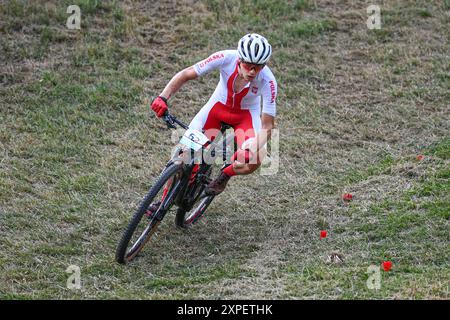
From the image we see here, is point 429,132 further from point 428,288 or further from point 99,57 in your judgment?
point 99,57

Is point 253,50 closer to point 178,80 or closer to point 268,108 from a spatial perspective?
point 268,108

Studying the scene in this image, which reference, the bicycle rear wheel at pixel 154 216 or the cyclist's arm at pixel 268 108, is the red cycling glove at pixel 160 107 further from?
the cyclist's arm at pixel 268 108

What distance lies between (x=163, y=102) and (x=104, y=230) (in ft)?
5.19

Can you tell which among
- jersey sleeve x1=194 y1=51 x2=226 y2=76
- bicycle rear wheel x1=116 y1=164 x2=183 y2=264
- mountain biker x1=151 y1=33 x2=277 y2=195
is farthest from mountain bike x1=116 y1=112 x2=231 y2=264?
jersey sleeve x1=194 y1=51 x2=226 y2=76

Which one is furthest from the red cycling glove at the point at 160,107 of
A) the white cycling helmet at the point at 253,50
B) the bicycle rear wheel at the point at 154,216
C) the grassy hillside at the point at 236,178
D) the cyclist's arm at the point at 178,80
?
the grassy hillside at the point at 236,178

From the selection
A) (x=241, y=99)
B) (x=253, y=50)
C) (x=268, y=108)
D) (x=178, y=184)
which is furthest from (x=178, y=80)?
(x=178, y=184)

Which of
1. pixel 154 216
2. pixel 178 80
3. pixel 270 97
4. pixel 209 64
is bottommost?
pixel 154 216

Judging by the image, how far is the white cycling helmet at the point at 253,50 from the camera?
7.38 metres

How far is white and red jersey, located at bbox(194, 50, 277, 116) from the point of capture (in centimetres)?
775

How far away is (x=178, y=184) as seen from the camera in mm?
7422

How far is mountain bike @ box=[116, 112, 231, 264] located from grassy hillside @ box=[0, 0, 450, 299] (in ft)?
0.71

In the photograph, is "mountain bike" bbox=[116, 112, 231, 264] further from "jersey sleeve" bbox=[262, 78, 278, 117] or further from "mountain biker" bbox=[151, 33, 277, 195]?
"jersey sleeve" bbox=[262, 78, 278, 117]

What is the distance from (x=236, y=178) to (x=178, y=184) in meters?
2.08

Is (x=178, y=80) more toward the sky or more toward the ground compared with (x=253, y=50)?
more toward the ground
